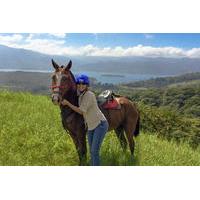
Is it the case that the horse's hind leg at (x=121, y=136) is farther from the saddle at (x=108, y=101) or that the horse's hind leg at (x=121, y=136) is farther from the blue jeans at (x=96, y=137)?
the blue jeans at (x=96, y=137)

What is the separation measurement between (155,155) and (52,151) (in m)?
1.65

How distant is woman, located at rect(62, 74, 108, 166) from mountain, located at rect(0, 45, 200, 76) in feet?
4.22

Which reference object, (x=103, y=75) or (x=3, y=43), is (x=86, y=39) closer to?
(x=103, y=75)

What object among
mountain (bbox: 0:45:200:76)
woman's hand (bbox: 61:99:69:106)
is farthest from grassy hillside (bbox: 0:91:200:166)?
woman's hand (bbox: 61:99:69:106)

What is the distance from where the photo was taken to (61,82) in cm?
757

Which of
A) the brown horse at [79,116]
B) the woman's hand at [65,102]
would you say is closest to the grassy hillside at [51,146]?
the brown horse at [79,116]

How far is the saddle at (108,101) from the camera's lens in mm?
8281

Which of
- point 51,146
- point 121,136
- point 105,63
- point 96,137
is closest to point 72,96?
point 96,137

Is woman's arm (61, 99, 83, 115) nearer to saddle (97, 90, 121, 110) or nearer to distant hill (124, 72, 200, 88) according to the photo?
saddle (97, 90, 121, 110)

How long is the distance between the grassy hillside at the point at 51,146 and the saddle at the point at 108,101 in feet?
2.19

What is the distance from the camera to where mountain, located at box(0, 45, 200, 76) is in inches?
356

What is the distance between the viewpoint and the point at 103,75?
930 centimetres
